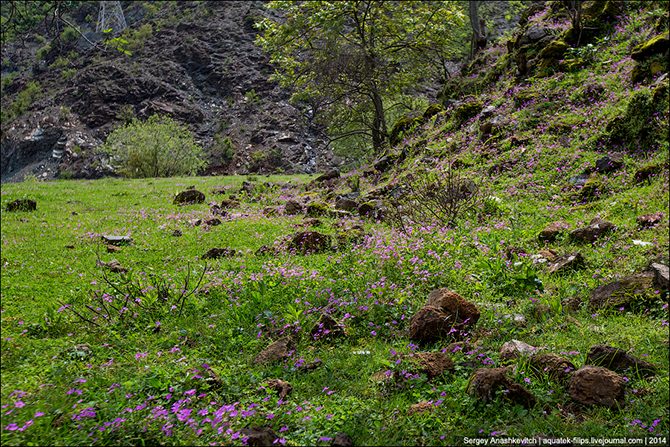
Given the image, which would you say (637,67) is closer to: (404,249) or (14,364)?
(404,249)

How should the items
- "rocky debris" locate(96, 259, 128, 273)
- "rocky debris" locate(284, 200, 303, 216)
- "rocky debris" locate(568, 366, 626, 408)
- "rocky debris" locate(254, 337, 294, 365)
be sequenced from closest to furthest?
"rocky debris" locate(568, 366, 626, 408) → "rocky debris" locate(254, 337, 294, 365) → "rocky debris" locate(96, 259, 128, 273) → "rocky debris" locate(284, 200, 303, 216)

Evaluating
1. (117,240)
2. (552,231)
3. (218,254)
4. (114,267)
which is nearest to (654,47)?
(552,231)

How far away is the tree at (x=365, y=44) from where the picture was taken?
71.4 feet

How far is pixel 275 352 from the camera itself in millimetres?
5160

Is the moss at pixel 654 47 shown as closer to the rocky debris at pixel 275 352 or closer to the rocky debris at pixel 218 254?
the rocky debris at pixel 218 254

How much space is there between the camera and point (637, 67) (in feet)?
36.6

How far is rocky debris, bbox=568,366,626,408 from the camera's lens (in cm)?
374

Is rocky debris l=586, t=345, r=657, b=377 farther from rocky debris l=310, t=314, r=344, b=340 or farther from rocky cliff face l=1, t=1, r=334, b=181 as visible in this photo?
rocky cliff face l=1, t=1, r=334, b=181

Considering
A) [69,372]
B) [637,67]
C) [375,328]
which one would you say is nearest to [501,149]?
[637,67]

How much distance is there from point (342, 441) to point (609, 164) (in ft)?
27.7

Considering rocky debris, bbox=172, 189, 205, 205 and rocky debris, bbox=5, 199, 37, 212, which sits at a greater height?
rocky debris, bbox=5, 199, 37, 212

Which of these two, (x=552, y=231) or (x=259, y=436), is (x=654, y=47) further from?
(x=259, y=436)

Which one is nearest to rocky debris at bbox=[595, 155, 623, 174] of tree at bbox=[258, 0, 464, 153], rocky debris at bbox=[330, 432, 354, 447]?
rocky debris at bbox=[330, 432, 354, 447]

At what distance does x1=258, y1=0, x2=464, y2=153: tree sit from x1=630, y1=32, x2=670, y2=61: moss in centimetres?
1102
